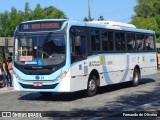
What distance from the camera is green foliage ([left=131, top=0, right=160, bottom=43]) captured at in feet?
220

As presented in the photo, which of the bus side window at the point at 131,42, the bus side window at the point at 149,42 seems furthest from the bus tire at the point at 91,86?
the bus side window at the point at 149,42

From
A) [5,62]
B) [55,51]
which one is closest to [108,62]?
[55,51]

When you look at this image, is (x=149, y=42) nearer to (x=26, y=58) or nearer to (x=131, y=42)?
(x=131, y=42)

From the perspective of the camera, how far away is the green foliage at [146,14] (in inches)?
2643

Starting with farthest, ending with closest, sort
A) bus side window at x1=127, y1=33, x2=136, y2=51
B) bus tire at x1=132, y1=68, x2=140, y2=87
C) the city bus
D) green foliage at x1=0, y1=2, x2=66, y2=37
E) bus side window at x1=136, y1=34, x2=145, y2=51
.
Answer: green foliage at x1=0, y1=2, x2=66, y2=37, bus side window at x1=136, y1=34, x2=145, y2=51, bus tire at x1=132, y1=68, x2=140, y2=87, bus side window at x1=127, y1=33, x2=136, y2=51, the city bus

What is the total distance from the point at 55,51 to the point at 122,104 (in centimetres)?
308

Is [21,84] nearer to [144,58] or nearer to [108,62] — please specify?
[108,62]

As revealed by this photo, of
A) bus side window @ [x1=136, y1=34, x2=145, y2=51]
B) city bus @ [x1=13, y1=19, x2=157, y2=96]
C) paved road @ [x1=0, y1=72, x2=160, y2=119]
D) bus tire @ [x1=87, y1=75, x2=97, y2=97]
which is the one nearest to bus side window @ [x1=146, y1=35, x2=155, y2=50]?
bus side window @ [x1=136, y1=34, x2=145, y2=51]

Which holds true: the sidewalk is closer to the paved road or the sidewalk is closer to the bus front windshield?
the paved road

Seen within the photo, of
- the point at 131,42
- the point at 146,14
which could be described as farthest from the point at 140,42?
the point at 146,14

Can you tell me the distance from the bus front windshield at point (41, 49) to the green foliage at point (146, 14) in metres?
52.2

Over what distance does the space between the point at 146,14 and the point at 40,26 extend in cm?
6153

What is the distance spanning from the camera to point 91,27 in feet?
55.3

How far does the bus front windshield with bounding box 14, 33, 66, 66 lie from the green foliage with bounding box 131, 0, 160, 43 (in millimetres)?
52163
